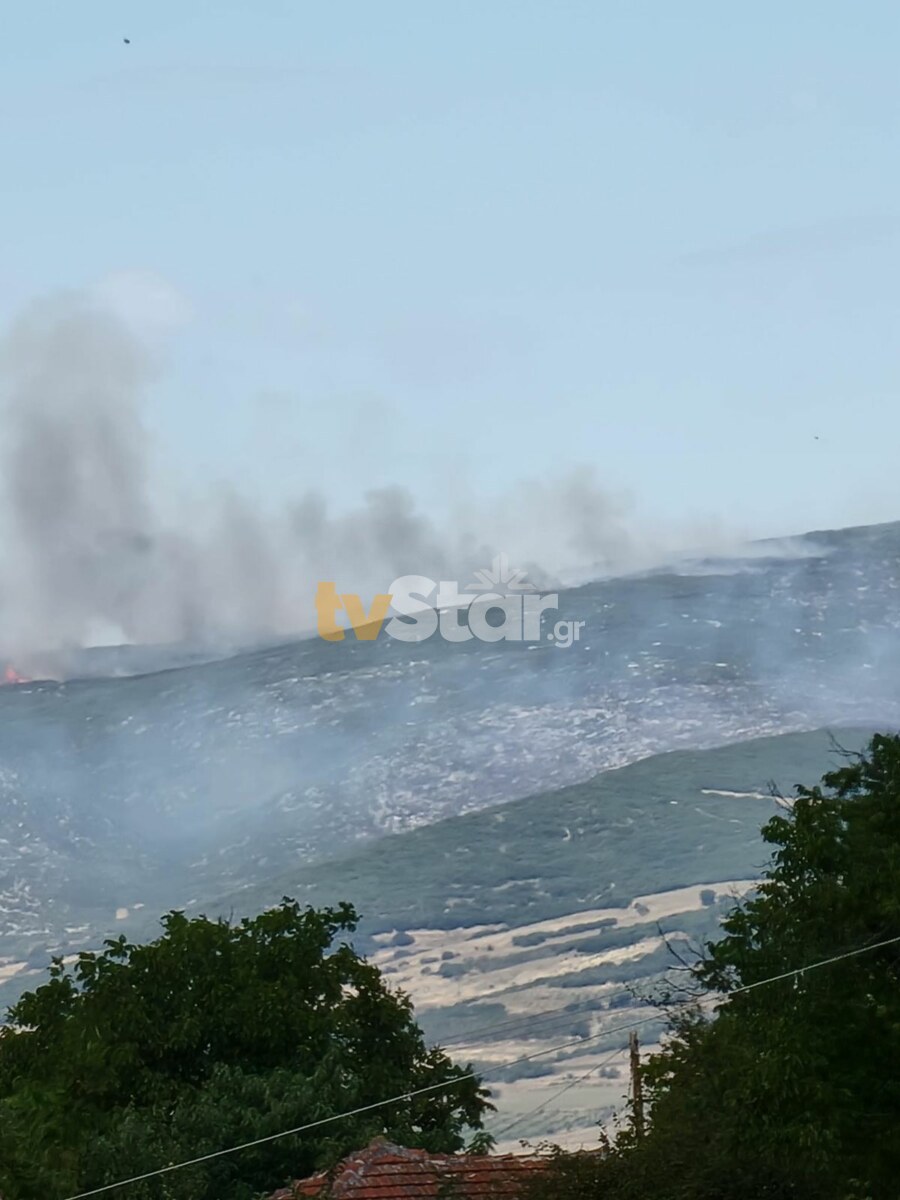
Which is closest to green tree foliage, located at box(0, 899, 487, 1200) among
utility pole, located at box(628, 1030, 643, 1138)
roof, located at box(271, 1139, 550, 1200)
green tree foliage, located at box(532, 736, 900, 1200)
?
roof, located at box(271, 1139, 550, 1200)

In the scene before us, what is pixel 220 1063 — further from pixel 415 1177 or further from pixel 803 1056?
pixel 803 1056

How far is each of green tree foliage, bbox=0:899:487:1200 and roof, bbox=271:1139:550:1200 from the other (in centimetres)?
161

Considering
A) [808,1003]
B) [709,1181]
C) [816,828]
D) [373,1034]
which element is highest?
[816,828]

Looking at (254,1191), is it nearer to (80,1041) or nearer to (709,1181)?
(80,1041)

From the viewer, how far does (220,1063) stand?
48875 millimetres

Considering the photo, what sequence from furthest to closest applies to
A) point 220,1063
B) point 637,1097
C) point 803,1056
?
point 220,1063, point 637,1097, point 803,1056

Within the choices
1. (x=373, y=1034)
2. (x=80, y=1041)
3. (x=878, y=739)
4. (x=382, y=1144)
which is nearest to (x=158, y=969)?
(x=80, y=1041)

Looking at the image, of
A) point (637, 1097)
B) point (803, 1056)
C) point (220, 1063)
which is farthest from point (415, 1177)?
point (220, 1063)

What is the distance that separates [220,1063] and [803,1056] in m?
21.4

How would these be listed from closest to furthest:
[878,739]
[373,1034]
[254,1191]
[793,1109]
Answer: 1. [793,1109]
2. [878,739]
3. [254,1191]
4. [373,1034]

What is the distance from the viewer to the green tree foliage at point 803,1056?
3100 centimetres

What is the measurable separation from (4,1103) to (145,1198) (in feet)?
21.7

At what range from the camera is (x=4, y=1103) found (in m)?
44.8

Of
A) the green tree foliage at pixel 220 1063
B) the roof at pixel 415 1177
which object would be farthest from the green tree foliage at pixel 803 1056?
the green tree foliage at pixel 220 1063
